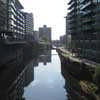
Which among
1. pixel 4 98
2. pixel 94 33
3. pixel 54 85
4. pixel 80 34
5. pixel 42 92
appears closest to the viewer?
pixel 4 98

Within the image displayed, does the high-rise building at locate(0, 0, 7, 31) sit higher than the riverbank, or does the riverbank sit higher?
the high-rise building at locate(0, 0, 7, 31)

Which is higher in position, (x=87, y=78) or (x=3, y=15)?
(x=3, y=15)

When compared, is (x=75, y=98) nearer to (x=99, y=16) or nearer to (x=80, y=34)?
(x=99, y=16)

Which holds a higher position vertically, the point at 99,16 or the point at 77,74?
Answer: the point at 99,16

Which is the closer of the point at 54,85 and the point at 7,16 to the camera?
the point at 54,85

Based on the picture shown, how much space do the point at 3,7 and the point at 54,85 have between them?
52.6m

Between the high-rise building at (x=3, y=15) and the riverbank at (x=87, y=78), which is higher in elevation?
the high-rise building at (x=3, y=15)

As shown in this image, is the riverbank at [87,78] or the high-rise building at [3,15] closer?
the riverbank at [87,78]

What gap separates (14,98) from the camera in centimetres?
2286

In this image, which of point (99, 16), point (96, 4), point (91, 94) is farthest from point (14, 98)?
point (96, 4)

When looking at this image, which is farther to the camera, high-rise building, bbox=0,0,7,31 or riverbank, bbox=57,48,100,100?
high-rise building, bbox=0,0,7,31

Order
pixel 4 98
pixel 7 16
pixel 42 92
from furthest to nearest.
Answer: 1. pixel 7 16
2. pixel 42 92
3. pixel 4 98

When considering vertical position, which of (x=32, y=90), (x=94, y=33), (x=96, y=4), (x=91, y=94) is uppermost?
(x=96, y=4)

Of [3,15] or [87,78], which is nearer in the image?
[87,78]
